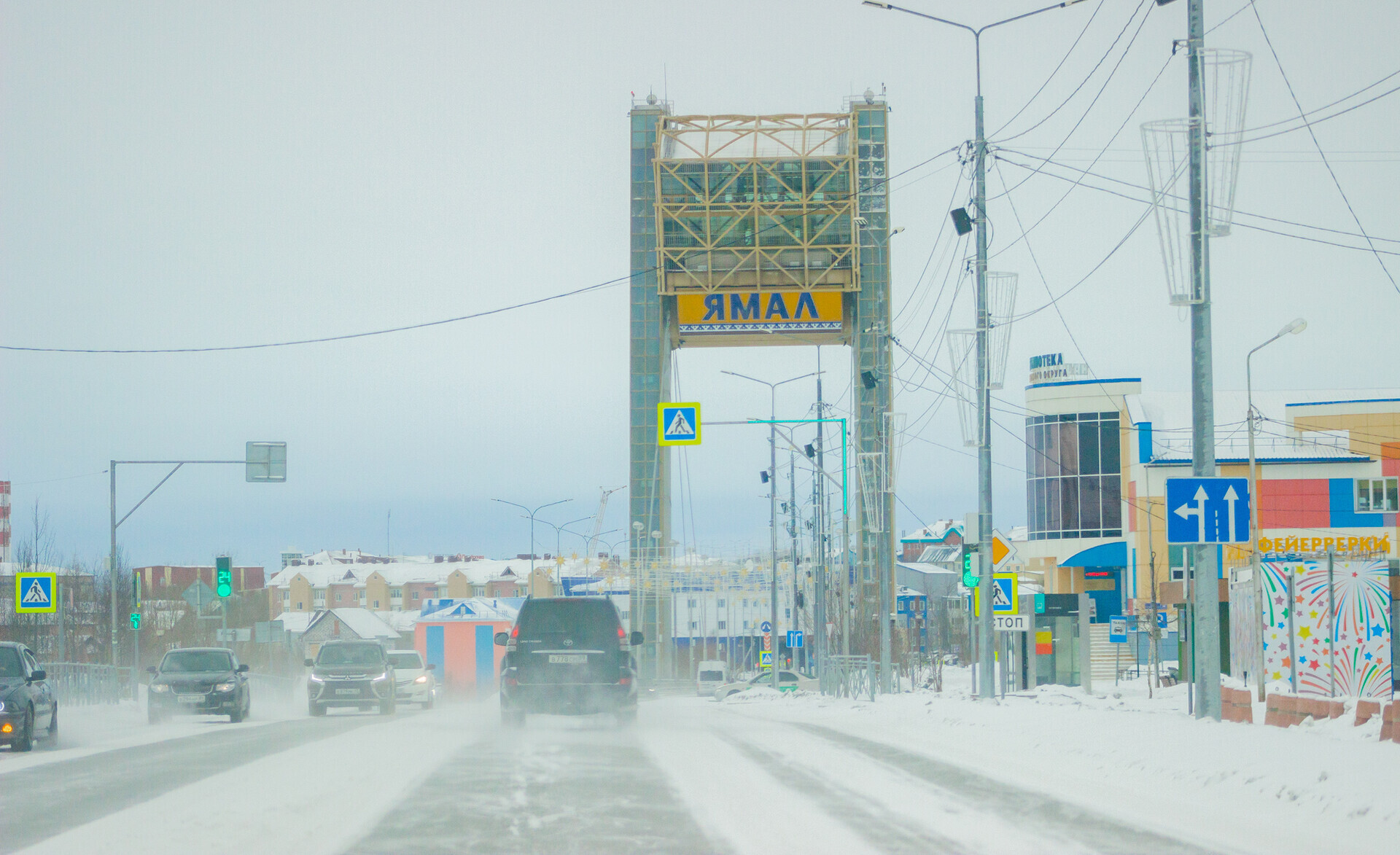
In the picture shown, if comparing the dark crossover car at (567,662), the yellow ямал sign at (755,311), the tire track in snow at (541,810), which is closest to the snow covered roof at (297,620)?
the yellow ямал sign at (755,311)

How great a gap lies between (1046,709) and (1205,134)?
7820 mm

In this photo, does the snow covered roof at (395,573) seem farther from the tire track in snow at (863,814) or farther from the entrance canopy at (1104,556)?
the tire track in snow at (863,814)

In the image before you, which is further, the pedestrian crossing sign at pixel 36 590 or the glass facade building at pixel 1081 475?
the glass facade building at pixel 1081 475

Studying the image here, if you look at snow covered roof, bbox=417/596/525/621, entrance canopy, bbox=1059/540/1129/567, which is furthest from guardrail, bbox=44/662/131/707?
snow covered roof, bbox=417/596/525/621

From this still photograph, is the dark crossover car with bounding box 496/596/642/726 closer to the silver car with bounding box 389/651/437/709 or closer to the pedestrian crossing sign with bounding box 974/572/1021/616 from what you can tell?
the pedestrian crossing sign with bounding box 974/572/1021/616

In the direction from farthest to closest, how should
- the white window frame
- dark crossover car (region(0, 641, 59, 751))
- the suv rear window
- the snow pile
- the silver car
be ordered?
the white window frame → the silver car → the suv rear window → dark crossover car (region(0, 641, 59, 751)) → the snow pile

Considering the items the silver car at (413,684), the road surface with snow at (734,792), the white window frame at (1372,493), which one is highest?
the white window frame at (1372,493)

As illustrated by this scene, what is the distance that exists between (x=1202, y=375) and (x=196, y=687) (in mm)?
18418

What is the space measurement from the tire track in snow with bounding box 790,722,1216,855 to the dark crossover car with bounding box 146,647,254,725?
48.0ft

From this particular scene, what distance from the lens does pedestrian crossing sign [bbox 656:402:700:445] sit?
35188mm

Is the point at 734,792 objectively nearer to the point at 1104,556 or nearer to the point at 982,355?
the point at 982,355

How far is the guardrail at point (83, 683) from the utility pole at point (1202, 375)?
2656 cm

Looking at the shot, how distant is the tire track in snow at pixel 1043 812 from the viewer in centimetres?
933

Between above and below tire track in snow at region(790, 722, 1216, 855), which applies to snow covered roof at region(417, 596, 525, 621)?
below
